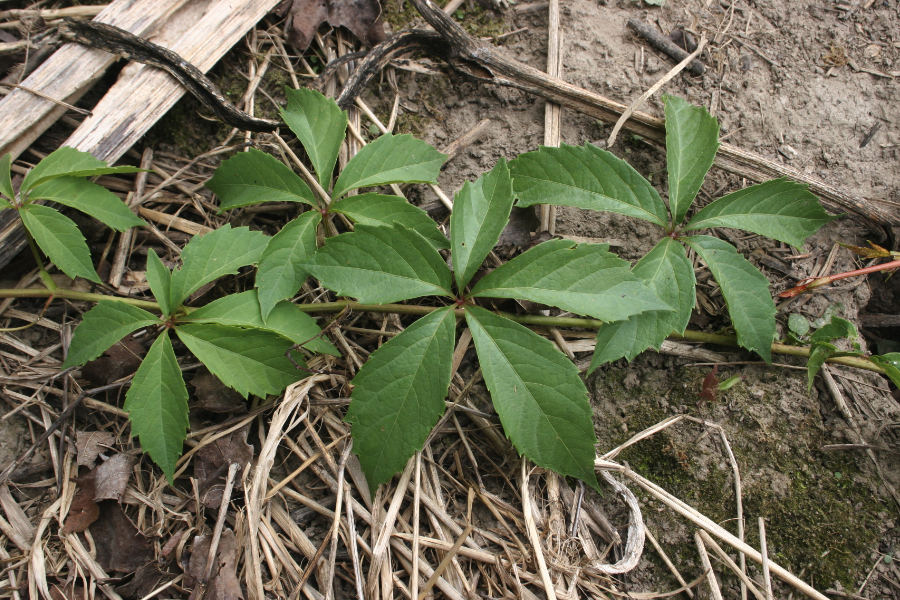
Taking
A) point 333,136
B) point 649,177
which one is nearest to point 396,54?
point 333,136

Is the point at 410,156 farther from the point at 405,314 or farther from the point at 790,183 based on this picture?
the point at 790,183

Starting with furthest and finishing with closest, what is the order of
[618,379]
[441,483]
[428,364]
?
[618,379], [441,483], [428,364]

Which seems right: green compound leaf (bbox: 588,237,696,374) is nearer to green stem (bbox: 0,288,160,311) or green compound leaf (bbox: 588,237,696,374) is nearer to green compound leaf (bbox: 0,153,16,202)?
green stem (bbox: 0,288,160,311)

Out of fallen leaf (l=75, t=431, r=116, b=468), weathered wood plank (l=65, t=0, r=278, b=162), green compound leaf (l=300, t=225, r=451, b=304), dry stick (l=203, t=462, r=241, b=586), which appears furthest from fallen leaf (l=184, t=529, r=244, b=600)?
weathered wood plank (l=65, t=0, r=278, b=162)

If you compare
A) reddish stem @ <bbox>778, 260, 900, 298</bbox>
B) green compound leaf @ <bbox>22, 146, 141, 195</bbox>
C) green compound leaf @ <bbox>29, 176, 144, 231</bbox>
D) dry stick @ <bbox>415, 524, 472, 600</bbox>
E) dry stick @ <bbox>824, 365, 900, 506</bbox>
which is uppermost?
green compound leaf @ <bbox>22, 146, 141, 195</bbox>

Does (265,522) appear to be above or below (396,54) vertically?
below

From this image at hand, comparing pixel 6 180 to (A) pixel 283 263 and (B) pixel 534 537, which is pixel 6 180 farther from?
(B) pixel 534 537
